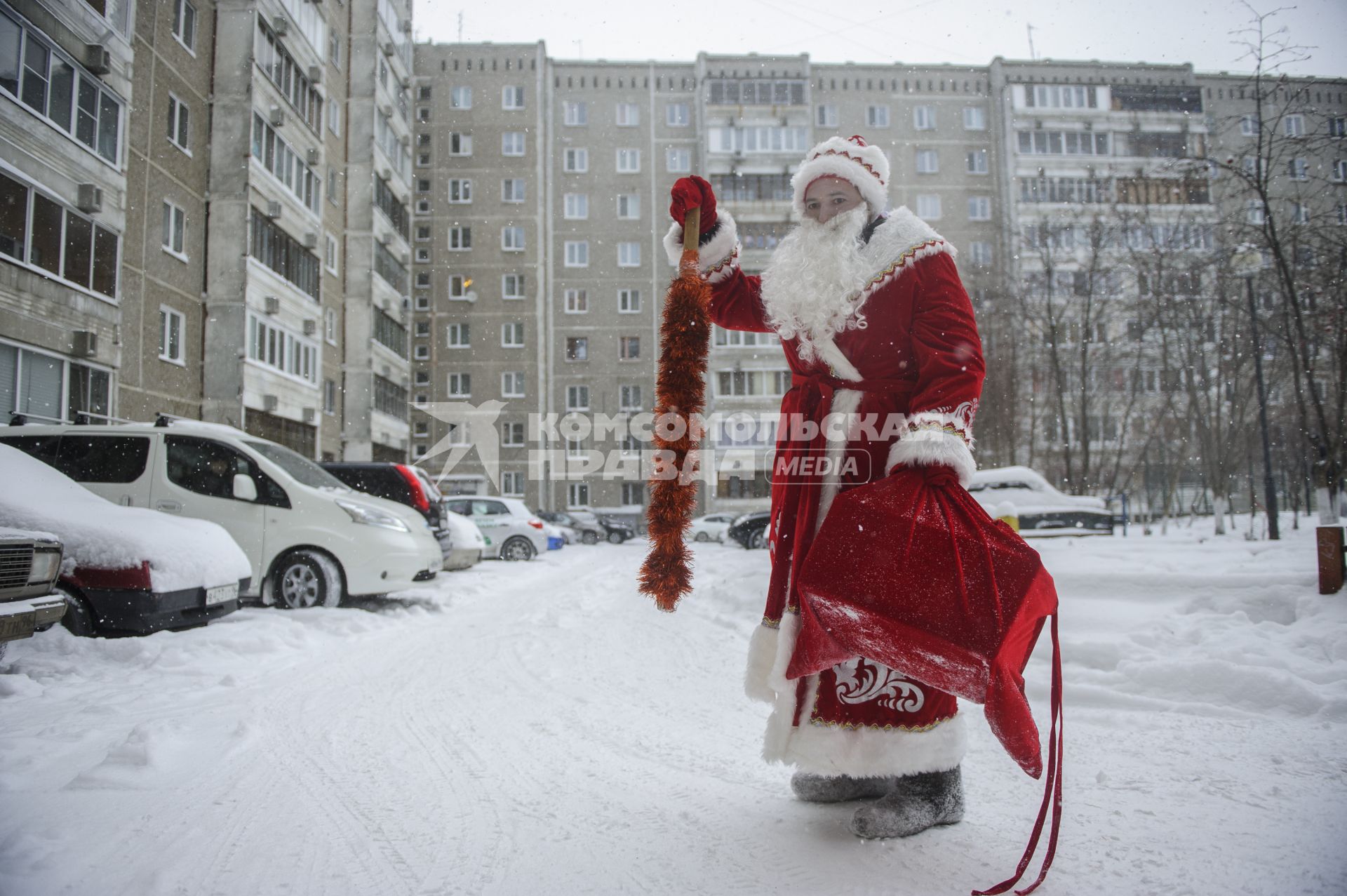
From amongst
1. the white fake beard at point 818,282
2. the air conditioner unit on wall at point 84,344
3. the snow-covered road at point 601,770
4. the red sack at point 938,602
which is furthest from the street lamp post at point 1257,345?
the air conditioner unit on wall at point 84,344

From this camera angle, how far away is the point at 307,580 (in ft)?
26.0

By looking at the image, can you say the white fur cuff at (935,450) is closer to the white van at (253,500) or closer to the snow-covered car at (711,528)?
the white van at (253,500)

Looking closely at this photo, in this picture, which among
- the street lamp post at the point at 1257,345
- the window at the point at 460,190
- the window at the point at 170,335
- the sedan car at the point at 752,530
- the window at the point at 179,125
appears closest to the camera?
the street lamp post at the point at 1257,345

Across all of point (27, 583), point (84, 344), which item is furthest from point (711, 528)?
point (27, 583)

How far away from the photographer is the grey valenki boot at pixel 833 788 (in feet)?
8.41

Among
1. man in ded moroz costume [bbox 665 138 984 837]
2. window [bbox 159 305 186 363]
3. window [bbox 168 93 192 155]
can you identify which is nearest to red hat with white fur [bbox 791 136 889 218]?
man in ded moroz costume [bbox 665 138 984 837]

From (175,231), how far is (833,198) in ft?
63.7

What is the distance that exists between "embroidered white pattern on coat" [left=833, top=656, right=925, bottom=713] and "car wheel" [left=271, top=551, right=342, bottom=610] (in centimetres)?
670

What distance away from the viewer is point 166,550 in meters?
5.66

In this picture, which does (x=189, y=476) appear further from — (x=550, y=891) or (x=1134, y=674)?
(x=1134, y=674)

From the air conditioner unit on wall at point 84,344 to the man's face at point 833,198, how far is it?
14690 mm

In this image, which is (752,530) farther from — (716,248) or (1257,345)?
(716,248)

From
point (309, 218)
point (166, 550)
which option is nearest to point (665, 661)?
point (166, 550)

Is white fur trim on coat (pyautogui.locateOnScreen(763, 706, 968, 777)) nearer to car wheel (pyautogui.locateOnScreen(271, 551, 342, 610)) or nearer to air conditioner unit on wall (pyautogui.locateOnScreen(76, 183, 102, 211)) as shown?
car wheel (pyautogui.locateOnScreen(271, 551, 342, 610))
